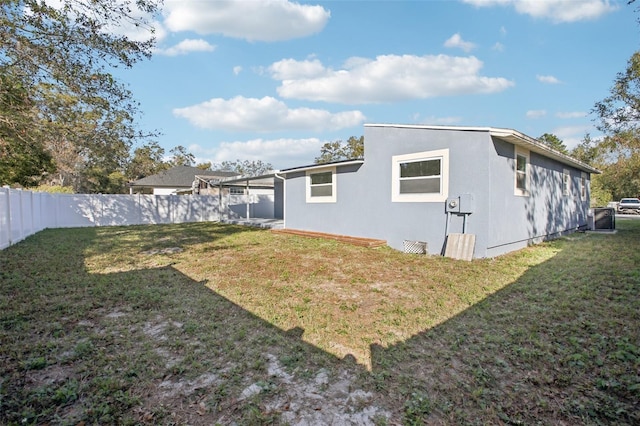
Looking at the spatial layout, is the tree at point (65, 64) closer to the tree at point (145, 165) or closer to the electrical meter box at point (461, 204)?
the electrical meter box at point (461, 204)

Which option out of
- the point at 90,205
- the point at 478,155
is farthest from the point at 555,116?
the point at 90,205

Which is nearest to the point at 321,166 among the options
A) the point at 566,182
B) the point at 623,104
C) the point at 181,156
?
the point at 566,182

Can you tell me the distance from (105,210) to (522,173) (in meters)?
18.4

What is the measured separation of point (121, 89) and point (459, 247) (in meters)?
7.96

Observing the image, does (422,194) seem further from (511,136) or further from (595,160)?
(595,160)

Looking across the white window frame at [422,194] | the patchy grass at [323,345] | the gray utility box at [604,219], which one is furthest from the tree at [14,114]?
the gray utility box at [604,219]

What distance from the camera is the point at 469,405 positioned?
2193 millimetres

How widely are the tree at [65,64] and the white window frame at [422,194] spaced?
6136mm

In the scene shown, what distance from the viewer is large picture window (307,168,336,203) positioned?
1051cm

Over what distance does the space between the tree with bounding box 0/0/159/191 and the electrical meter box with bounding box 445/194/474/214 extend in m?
7.13

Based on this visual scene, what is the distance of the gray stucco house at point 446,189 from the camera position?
6969 mm

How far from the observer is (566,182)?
11258 millimetres

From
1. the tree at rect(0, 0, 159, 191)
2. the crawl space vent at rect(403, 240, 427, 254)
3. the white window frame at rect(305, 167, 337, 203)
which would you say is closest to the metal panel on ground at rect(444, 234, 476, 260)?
the crawl space vent at rect(403, 240, 427, 254)

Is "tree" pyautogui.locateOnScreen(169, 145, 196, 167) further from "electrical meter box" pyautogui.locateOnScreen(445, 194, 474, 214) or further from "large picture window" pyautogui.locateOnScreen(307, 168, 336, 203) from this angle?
"electrical meter box" pyautogui.locateOnScreen(445, 194, 474, 214)
